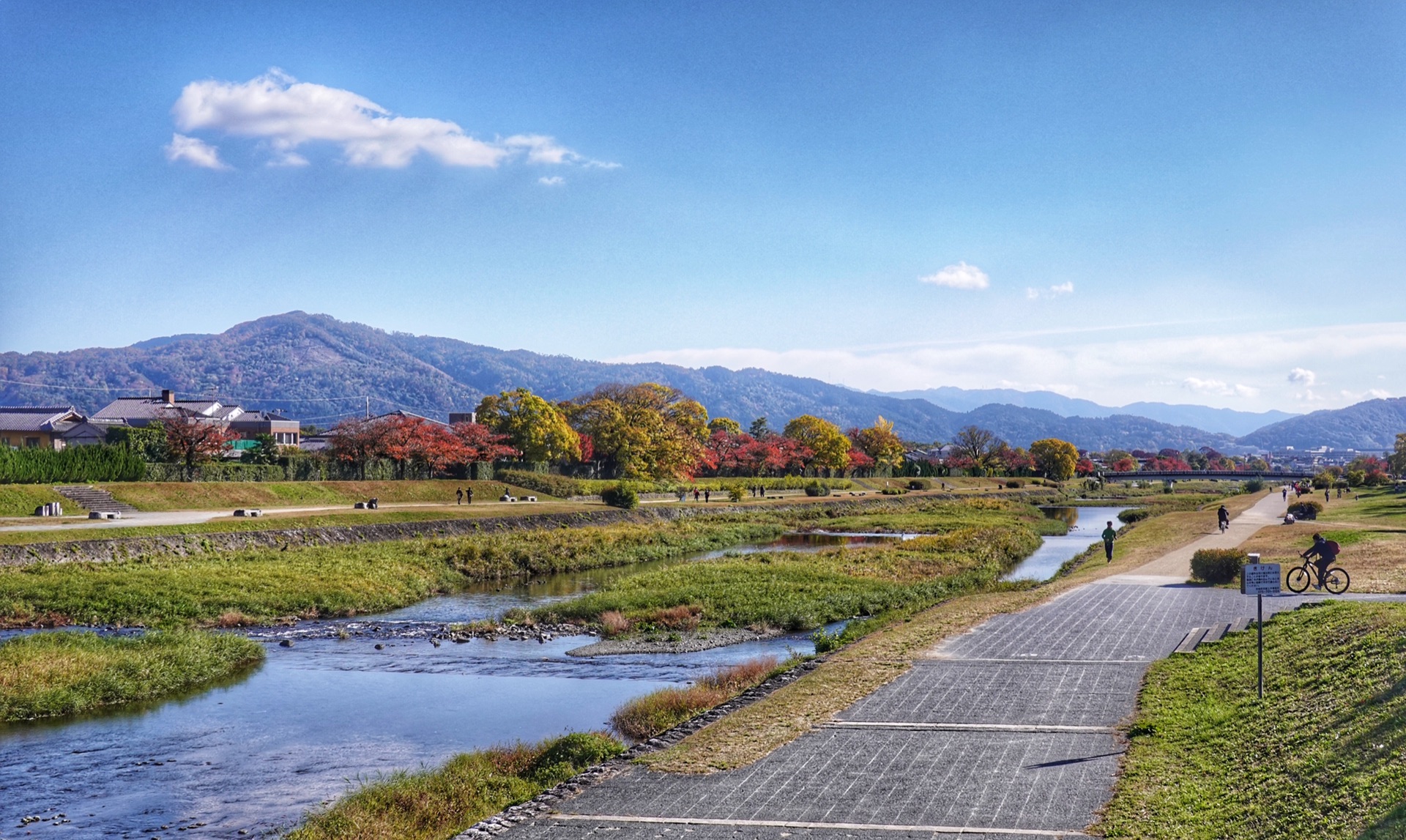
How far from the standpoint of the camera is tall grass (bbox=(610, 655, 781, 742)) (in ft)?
54.2

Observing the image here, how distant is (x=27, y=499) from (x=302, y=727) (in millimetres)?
35240

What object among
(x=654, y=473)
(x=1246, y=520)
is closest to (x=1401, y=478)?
(x=1246, y=520)

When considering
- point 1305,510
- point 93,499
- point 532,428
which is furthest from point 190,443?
A: point 1305,510

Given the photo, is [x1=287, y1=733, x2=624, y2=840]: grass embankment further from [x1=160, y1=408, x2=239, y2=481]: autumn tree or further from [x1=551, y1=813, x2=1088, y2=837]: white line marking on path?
[x1=160, y1=408, x2=239, y2=481]: autumn tree

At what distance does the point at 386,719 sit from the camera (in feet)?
62.1

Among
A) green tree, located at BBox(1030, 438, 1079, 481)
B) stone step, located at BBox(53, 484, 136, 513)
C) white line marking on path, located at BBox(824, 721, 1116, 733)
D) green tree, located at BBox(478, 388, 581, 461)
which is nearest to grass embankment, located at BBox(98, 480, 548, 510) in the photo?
stone step, located at BBox(53, 484, 136, 513)

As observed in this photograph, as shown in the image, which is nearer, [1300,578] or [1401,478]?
[1300,578]

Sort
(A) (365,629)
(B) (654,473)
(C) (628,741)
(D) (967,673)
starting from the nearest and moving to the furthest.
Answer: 1. (C) (628,741)
2. (D) (967,673)
3. (A) (365,629)
4. (B) (654,473)

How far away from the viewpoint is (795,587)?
34.4 m

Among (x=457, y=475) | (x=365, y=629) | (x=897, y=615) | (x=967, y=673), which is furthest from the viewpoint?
(x=457, y=475)

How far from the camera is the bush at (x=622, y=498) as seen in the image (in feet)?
230

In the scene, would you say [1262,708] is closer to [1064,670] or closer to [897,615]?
[1064,670]

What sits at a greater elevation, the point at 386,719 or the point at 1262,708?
the point at 1262,708

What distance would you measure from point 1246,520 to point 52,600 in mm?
55965
